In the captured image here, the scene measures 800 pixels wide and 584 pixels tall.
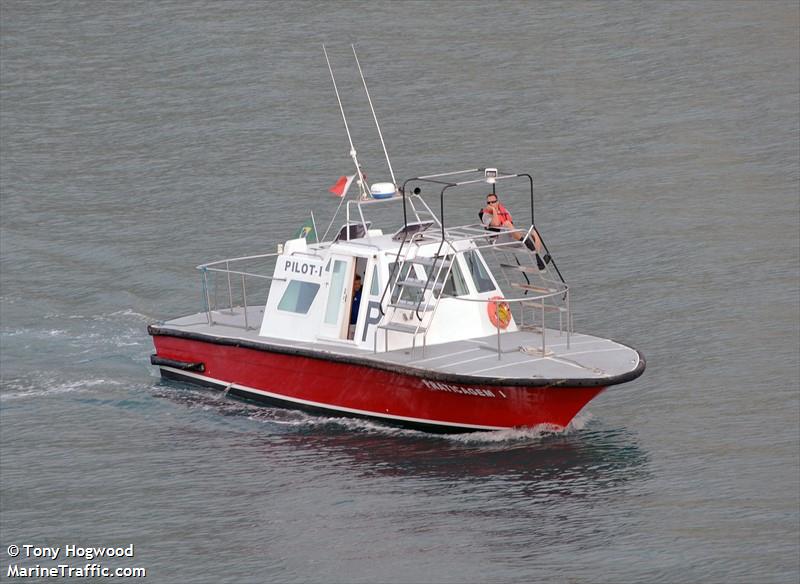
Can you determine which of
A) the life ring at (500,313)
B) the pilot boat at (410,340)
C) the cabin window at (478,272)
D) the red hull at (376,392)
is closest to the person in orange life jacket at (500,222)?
the pilot boat at (410,340)

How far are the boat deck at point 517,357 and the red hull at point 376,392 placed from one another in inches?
8.8

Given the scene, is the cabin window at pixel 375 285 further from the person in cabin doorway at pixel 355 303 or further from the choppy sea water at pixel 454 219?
the choppy sea water at pixel 454 219

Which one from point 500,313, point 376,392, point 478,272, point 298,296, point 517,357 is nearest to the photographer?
point 517,357

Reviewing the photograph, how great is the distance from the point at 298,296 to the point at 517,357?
4.80m

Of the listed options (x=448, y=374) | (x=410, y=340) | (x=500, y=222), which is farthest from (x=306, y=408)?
(x=500, y=222)

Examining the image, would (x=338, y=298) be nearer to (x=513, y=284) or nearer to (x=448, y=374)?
(x=513, y=284)

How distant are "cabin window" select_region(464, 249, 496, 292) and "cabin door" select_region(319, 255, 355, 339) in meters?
2.10

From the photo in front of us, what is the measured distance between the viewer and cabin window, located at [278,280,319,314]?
1087 inches

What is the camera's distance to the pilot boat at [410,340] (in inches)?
966

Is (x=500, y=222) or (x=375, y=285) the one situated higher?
(x=500, y=222)

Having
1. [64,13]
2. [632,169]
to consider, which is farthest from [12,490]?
[64,13]

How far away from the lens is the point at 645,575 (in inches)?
792

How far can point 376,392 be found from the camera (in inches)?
1015

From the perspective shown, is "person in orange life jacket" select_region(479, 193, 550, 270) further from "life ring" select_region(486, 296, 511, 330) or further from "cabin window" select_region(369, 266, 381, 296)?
"cabin window" select_region(369, 266, 381, 296)
